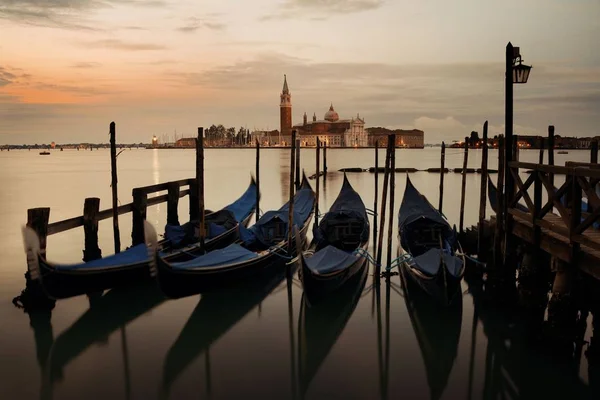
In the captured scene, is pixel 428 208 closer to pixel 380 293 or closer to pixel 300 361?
pixel 380 293

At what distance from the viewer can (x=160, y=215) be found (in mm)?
15992

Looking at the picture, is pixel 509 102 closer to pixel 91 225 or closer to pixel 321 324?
pixel 321 324

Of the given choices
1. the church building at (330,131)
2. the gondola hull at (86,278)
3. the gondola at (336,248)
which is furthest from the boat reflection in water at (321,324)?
the church building at (330,131)

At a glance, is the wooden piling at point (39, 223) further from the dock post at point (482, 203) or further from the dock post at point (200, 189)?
the dock post at point (482, 203)

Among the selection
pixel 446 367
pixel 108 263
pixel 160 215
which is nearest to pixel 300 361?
pixel 446 367

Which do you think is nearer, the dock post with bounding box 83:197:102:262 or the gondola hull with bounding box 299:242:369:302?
the gondola hull with bounding box 299:242:369:302

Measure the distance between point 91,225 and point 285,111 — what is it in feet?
409

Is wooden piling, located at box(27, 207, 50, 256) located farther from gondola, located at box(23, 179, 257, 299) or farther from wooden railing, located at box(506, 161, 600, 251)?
wooden railing, located at box(506, 161, 600, 251)

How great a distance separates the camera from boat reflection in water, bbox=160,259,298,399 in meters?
5.12

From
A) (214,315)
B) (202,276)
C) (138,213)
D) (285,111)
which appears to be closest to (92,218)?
(138,213)

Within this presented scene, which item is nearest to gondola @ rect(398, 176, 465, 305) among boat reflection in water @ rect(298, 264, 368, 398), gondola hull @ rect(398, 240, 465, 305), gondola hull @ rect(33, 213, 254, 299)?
gondola hull @ rect(398, 240, 465, 305)

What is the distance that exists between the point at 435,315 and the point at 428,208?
2.93m

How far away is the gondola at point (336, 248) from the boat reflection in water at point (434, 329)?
90cm

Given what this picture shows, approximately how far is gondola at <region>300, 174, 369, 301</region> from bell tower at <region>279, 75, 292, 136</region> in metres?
121
